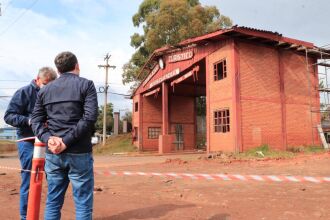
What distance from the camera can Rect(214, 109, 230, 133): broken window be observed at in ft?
58.9

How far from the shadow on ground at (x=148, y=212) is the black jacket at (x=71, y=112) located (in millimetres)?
2030

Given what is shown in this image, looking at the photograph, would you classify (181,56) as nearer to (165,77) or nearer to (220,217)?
(165,77)

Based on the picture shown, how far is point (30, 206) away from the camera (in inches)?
127

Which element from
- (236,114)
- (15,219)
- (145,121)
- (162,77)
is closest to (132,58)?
(145,121)

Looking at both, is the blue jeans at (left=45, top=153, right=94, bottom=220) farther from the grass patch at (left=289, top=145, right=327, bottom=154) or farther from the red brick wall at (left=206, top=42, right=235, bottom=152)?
the grass patch at (left=289, top=145, right=327, bottom=154)

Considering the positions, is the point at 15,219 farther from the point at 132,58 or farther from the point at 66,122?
the point at 132,58

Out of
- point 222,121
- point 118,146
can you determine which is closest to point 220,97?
point 222,121

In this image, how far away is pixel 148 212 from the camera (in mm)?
5258

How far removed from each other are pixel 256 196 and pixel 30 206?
4298 mm

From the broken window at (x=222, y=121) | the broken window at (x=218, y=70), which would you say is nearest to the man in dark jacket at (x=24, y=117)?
the broken window at (x=222, y=121)

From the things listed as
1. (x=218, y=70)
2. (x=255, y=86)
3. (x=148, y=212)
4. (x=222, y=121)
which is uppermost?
(x=218, y=70)

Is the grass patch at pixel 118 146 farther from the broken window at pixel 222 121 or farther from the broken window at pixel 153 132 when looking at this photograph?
the broken window at pixel 222 121

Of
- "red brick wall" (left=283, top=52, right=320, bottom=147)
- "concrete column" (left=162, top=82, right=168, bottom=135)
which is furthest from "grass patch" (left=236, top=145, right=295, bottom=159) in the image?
"concrete column" (left=162, top=82, right=168, bottom=135)

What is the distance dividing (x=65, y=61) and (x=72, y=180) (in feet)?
3.68
